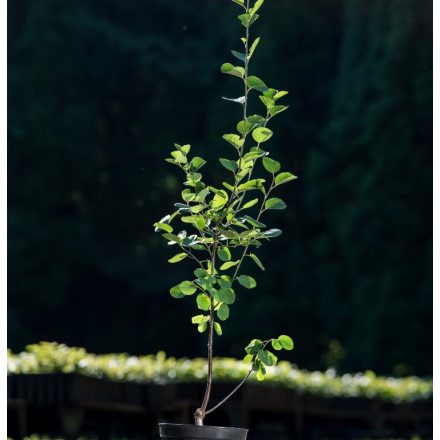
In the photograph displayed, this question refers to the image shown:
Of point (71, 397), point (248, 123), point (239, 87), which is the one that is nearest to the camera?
point (248, 123)

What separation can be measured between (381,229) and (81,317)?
529 centimetres

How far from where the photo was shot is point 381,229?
13336 millimetres

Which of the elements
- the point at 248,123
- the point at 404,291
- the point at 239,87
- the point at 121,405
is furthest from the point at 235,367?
the point at 239,87

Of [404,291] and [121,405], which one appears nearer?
[121,405]

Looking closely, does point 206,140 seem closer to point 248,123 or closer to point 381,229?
point 381,229

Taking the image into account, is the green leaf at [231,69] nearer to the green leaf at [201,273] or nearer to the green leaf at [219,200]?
the green leaf at [219,200]

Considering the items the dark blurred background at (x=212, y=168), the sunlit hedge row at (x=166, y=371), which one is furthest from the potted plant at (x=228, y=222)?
the dark blurred background at (x=212, y=168)

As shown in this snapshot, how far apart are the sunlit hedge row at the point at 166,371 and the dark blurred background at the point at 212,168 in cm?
540

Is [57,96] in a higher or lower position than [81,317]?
higher

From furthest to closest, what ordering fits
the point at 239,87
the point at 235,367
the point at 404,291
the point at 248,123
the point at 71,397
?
1. the point at 239,87
2. the point at 404,291
3. the point at 235,367
4. the point at 71,397
5. the point at 248,123

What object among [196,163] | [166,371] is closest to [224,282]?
[196,163]

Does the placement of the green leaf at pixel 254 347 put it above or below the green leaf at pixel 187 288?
below

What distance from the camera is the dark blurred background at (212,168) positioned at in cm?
1334

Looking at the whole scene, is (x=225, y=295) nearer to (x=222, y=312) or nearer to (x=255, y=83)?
(x=222, y=312)
